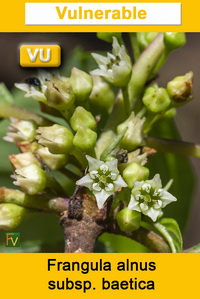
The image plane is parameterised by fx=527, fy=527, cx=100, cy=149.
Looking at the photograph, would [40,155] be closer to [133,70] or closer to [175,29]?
[133,70]

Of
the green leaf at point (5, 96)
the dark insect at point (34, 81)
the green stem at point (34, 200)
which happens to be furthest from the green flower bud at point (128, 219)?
the green leaf at point (5, 96)

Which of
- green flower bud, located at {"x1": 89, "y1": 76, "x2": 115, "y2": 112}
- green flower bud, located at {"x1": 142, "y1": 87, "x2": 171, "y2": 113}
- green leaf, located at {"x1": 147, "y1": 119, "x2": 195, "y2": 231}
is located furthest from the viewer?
green leaf, located at {"x1": 147, "y1": 119, "x2": 195, "y2": 231}

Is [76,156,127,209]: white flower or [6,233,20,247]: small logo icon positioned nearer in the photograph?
[76,156,127,209]: white flower

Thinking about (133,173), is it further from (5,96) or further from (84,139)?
(5,96)

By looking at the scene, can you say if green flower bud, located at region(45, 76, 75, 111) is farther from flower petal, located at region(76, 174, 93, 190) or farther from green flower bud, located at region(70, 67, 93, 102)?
flower petal, located at region(76, 174, 93, 190)

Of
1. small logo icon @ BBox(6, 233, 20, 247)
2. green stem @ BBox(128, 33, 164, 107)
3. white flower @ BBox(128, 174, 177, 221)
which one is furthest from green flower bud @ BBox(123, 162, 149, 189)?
small logo icon @ BBox(6, 233, 20, 247)
